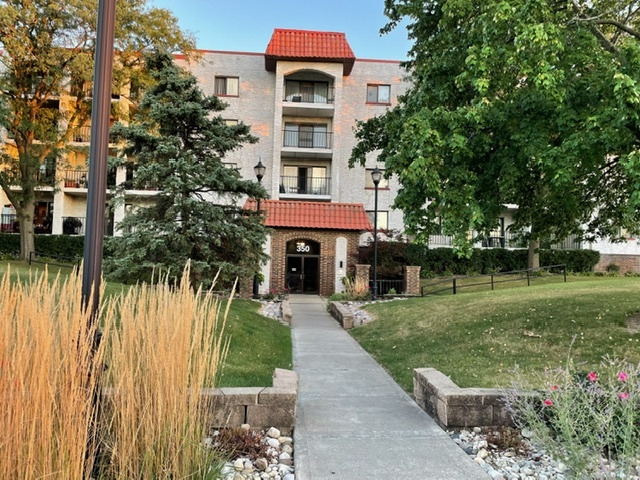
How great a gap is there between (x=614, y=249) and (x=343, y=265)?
19007mm

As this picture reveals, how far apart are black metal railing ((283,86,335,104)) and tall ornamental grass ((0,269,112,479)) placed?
27.2 meters

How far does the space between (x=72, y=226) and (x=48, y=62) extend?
12875 mm

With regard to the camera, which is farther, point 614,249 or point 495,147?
point 614,249

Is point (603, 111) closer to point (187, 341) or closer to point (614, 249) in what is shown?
point (187, 341)

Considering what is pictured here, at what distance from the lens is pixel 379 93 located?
29031 millimetres

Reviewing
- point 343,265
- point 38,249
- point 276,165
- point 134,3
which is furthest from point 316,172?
point 38,249

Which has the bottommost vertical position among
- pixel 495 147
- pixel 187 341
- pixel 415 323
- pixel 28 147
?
pixel 415 323

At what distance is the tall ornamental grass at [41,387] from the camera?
2.21 m

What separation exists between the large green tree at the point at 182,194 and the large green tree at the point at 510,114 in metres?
5.44

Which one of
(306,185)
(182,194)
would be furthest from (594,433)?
(306,185)

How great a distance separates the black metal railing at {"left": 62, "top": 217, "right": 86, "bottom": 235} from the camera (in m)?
28.6

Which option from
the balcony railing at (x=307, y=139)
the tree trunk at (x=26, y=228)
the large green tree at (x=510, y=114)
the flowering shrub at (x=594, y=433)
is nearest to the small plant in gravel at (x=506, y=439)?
the flowering shrub at (x=594, y=433)

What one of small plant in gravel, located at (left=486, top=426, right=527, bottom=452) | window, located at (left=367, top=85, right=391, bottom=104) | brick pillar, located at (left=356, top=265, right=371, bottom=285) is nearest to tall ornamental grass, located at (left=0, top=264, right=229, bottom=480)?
small plant in gravel, located at (left=486, top=426, right=527, bottom=452)

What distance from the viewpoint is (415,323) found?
10906 mm
